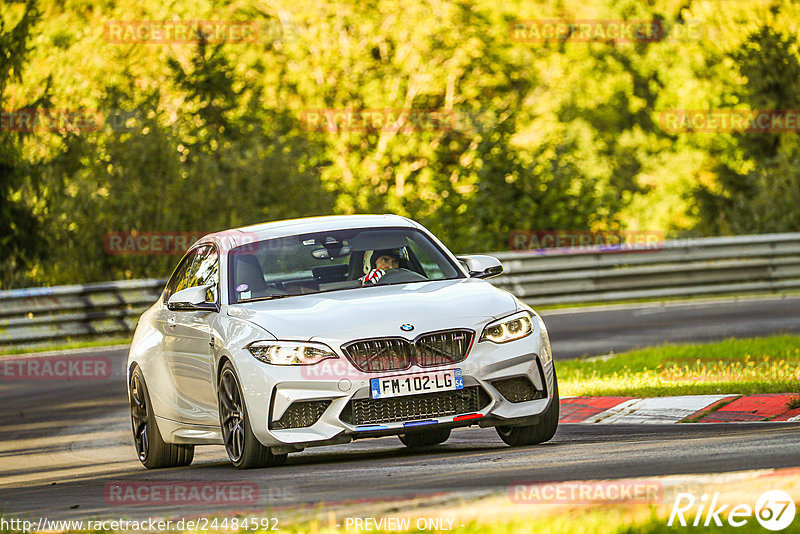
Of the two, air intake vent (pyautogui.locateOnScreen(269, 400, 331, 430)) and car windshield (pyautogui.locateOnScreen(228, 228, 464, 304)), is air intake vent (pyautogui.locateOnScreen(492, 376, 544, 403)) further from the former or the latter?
car windshield (pyautogui.locateOnScreen(228, 228, 464, 304))

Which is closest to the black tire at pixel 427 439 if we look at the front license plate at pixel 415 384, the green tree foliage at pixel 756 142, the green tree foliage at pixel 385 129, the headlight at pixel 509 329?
the headlight at pixel 509 329

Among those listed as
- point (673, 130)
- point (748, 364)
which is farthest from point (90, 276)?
point (673, 130)

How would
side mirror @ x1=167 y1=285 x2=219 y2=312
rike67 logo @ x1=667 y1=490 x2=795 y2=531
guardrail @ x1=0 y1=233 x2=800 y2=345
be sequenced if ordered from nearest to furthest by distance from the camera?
1. rike67 logo @ x1=667 y1=490 x2=795 y2=531
2. side mirror @ x1=167 y1=285 x2=219 y2=312
3. guardrail @ x1=0 y1=233 x2=800 y2=345

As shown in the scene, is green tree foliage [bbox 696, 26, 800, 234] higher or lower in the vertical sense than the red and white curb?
lower

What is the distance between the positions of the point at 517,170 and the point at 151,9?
480 inches

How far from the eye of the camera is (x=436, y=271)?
408 inches

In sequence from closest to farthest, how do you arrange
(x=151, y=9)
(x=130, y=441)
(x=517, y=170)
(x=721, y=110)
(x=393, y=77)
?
(x=130, y=441) → (x=517, y=170) → (x=151, y=9) → (x=721, y=110) → (x=393, y=77)

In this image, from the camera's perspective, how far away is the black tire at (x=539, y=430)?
9547 mm

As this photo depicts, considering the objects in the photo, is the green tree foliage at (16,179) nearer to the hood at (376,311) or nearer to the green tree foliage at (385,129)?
the green tree foliage at (385,129)

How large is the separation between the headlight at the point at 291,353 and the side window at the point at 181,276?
235cm

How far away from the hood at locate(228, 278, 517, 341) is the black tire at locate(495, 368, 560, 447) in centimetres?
70

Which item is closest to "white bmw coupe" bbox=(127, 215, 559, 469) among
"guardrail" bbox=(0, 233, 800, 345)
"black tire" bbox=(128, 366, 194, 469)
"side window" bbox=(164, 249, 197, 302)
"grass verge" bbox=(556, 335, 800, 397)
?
"black tire" bbox=(128, 366, 194, 469)

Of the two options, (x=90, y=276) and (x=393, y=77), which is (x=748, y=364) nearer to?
(x=90, y=276)

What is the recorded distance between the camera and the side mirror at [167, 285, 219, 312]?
9992 millimetres
